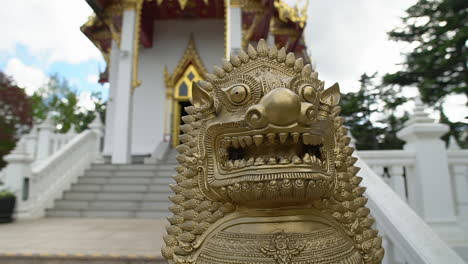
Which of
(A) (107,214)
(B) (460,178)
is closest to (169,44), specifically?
(A) (107,214)

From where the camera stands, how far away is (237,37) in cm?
679

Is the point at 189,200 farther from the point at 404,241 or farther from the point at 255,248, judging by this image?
the point at 404,241

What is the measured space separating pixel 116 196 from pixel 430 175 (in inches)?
185

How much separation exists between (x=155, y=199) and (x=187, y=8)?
254 inches

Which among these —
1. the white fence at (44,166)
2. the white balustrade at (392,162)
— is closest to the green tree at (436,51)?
the white balustrade at (392,162)

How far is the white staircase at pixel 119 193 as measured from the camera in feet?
15.4

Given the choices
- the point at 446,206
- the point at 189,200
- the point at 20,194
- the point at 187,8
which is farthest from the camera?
the point at 187,8

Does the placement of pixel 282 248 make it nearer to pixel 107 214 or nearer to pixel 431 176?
pixel 431 176

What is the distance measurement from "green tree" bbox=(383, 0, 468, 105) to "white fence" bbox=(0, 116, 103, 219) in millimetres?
8501

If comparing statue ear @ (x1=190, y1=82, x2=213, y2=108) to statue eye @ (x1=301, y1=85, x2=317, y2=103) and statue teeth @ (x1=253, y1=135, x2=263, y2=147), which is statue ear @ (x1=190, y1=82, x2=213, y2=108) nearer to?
statue teeth @ (x1=253, y1=135, x2=263, y2=147)

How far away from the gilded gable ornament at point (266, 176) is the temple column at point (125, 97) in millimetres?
5633

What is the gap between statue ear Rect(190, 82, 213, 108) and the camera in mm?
1246

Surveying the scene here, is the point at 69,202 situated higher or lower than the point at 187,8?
lower

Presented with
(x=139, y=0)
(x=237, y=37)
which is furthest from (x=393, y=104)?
(x=139, y=0)
